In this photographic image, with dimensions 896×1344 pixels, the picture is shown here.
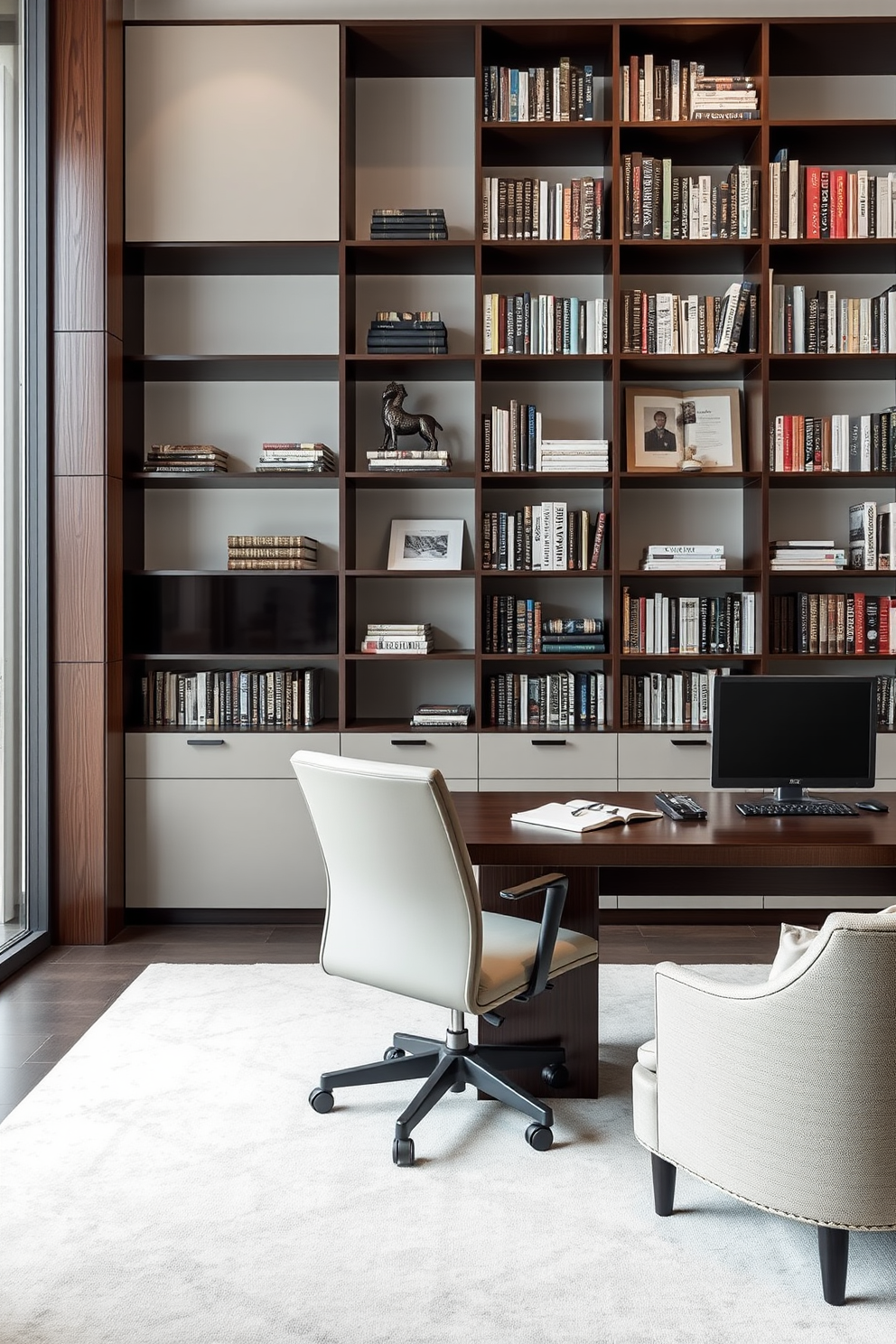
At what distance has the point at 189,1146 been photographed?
102 inches

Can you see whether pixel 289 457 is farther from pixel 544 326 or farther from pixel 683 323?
pixel 683 323

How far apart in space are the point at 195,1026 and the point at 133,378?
262cm

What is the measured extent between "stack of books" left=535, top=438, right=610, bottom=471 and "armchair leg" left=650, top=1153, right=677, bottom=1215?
2789mm

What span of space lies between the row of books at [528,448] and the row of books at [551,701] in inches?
32.7

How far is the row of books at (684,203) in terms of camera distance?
14.3 ft

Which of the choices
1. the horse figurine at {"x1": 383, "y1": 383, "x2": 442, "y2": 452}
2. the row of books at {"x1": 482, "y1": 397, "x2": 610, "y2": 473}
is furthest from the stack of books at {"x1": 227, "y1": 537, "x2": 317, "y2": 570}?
the row of books at {"x1": 482, "y1": 397, "x2": 610, "y2": 473}

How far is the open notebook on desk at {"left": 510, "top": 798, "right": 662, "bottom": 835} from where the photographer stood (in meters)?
2.81

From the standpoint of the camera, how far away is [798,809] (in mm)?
3033

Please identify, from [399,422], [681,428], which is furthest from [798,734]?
[399,422]

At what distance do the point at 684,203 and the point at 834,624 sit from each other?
69.1 inches

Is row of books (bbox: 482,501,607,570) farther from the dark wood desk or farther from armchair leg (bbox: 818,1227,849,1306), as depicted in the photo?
armchair leg (bbox: 818,1227,849,1306)

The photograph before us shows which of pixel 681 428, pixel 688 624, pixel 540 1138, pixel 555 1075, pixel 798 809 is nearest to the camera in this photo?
pixel 540 1138

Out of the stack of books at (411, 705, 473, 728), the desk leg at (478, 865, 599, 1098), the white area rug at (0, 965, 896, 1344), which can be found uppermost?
the stack of books at (411, 705, 473, 728)

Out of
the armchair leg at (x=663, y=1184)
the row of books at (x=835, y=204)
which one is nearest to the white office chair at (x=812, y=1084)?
the armchair leg at (x=663, y=1184)
